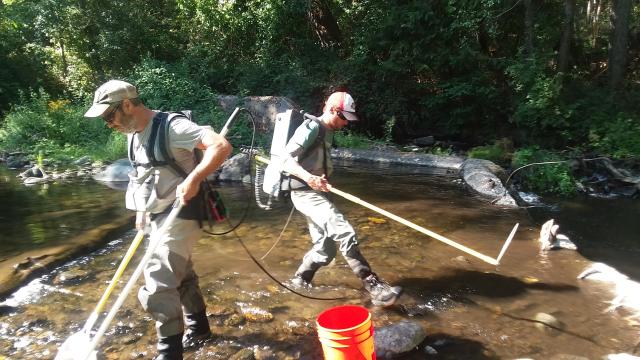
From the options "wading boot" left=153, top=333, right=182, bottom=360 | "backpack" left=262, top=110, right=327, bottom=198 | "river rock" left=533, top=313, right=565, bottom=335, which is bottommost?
"river rock" left=533, top=313, right=565, bottom=335

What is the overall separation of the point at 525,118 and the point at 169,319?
13.5 metres

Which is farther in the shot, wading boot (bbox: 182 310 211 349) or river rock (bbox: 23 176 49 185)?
river rock (bbox: 23 176 49 185)

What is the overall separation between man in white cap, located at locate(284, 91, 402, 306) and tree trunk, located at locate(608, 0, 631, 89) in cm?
1360

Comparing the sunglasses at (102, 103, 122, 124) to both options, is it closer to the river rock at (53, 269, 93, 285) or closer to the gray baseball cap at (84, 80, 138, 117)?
the gray baseball cap at (84, 80, 138, 117)

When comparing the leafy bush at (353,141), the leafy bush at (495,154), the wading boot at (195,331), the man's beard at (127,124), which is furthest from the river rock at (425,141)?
the man's beard at (127,124)

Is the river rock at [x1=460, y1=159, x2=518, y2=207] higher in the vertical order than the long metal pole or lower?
lower

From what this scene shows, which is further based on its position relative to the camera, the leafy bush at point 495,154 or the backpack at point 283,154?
the leafy bush at point 495,154

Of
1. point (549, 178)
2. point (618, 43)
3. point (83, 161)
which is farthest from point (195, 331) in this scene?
point (618, 43)

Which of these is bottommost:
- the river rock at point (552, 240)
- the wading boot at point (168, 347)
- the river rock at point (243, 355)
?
the river rock at point (243, 355)

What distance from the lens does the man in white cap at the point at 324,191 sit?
448 cm

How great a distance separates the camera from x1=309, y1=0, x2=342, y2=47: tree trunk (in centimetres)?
2022

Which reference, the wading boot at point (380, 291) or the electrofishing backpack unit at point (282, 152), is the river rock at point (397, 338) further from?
the electrofishing backpack unit at point (282, 152)

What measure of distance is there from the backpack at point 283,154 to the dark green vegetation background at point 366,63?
937 cm

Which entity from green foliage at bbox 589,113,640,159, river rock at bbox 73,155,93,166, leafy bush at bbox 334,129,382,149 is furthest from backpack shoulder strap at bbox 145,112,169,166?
green foliage at bbox 589,113,640,159
